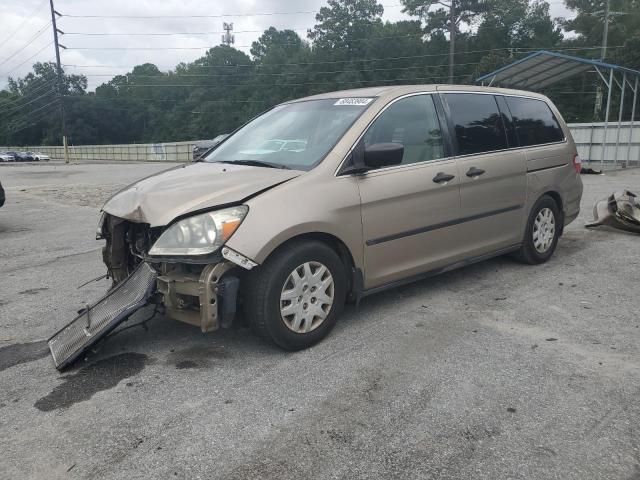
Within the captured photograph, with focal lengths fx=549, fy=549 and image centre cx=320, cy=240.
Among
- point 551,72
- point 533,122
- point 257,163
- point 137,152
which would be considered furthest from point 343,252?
point 137,152

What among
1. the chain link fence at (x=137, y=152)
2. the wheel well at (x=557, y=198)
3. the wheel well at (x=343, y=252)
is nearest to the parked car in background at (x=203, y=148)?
the wheel well at (x=343, y=252)

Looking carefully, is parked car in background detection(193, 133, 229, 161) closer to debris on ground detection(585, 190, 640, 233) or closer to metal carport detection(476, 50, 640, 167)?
debris on ground detection(585, 190, 640, 233)

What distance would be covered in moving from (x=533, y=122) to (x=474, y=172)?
1.39 metres

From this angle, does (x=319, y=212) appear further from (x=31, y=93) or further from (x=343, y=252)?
(x=31, y=93)

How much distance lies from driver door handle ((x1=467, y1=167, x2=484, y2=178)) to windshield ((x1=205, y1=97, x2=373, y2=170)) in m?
1.11

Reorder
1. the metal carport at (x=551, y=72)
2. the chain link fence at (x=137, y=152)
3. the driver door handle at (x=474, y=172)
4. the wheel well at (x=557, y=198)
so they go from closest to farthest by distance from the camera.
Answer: the driver door handle at (x=474, y=172)
the wheel well at (x=557, y=198)
the metal carport at (x=551, y=72)
the chain link fence at (x=137, y=152)

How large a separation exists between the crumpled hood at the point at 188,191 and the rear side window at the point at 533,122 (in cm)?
276

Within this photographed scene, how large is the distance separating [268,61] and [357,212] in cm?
7519

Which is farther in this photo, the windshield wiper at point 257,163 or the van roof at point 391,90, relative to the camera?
the van roof at point 391,90

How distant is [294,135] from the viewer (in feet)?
14.3

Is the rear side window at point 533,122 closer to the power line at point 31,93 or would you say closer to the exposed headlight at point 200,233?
the exposed headlight at point 200,233

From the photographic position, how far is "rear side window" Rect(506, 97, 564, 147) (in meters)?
5.45

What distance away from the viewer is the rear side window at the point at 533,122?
17.9 ft

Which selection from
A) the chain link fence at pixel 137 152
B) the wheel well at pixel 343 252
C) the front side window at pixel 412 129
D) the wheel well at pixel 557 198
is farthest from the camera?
the chain link fence at pixel 137 152
